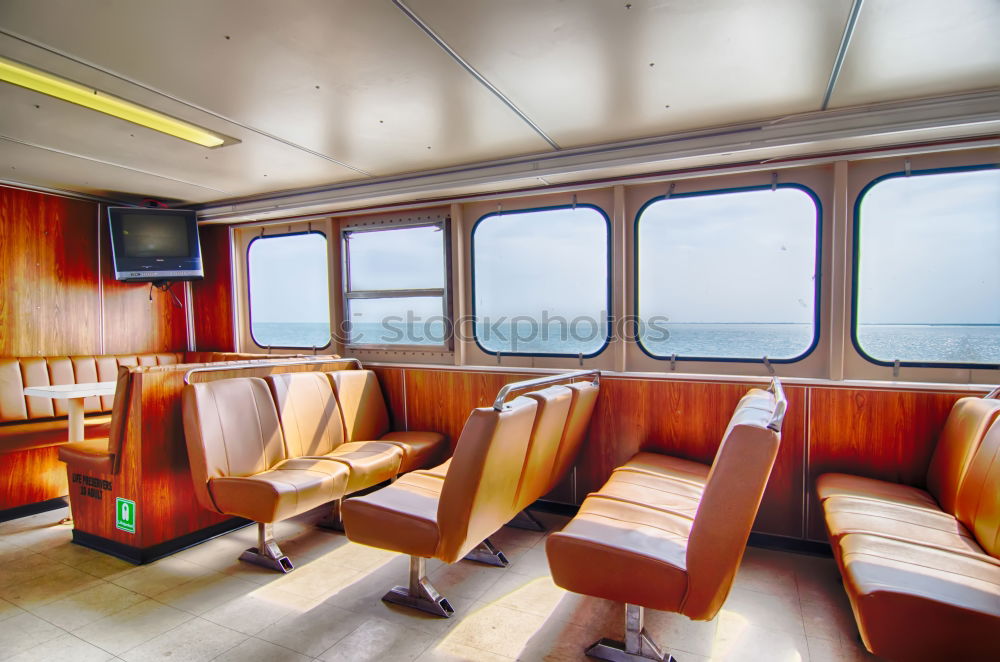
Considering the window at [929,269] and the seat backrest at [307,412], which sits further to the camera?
the seat backrest at [307,412]

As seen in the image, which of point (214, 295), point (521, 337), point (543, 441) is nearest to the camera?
point (543, 441)

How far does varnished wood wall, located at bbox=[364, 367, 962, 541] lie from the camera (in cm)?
313

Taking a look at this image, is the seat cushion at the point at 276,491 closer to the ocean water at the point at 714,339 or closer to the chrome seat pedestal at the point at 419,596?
the chrome seat pedestal at the point at 419,596

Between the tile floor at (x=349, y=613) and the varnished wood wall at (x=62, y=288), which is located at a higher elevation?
the varnished wood wall at (x=62, y=288)

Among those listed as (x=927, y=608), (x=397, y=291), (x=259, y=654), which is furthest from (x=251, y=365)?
(x=927, y=608)

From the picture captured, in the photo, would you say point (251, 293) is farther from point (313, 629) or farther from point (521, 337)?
point (313, 629)

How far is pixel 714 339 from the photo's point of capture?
4.01 meters

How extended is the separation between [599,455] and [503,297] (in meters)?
1.73

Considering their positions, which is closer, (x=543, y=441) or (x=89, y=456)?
(x=543, y=441)

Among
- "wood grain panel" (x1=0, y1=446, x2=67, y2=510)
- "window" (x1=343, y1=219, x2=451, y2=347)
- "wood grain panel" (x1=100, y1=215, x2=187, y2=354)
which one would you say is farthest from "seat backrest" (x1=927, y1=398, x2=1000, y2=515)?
"wood grain panel" (x1=100, y1=215, x2=187, y2=354)

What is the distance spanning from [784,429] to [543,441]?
1.68 metres

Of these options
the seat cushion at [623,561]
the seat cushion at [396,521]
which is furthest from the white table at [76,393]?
the seat cushion at [623,561]

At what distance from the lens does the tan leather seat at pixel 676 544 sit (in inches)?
70.4

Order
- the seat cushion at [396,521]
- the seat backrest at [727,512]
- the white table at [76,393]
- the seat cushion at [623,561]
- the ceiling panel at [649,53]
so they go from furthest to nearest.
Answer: the white table at [76,393] → the seat cushion at [396,521] → the ceiling panel at [649,53] → the seat cushion at [623,561] → the seat backrest at [727,512]
